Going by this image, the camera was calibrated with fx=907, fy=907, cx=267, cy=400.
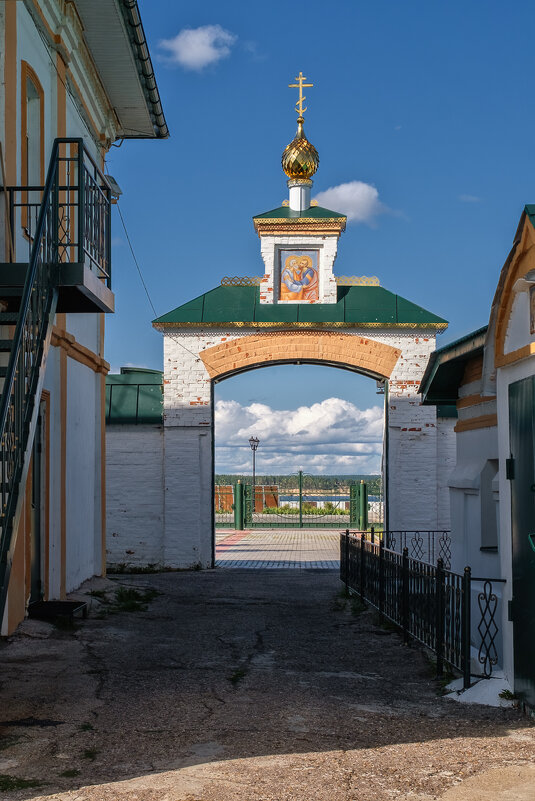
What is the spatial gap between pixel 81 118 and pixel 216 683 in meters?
8.73

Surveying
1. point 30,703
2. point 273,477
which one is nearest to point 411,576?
point 30,703

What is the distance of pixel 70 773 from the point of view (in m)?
4.80

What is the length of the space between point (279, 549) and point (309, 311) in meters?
7.25

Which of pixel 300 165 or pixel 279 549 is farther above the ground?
pixel 300 165

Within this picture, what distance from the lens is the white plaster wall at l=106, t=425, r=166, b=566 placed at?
17734mm

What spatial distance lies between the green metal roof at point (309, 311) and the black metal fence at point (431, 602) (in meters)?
6.04

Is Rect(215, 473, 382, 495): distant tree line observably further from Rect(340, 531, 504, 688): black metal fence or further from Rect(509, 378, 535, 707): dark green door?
Rect(509, 378, 535, 707): dark green door

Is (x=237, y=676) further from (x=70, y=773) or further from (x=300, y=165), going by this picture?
(x=300, y=165)

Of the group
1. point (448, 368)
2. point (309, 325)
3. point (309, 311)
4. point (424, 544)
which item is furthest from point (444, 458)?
point (448, 368)

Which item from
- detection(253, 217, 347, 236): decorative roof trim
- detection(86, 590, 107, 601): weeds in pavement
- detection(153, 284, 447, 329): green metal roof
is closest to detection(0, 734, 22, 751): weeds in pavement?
detection(86, 590, 107, 601): weeds in pavement

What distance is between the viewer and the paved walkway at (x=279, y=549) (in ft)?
62.0

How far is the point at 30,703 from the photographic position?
6188 millimetres

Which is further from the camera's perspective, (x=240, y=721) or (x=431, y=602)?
(x=431, y=602)

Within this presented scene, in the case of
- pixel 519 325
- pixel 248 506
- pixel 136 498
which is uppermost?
pixel 519 325
